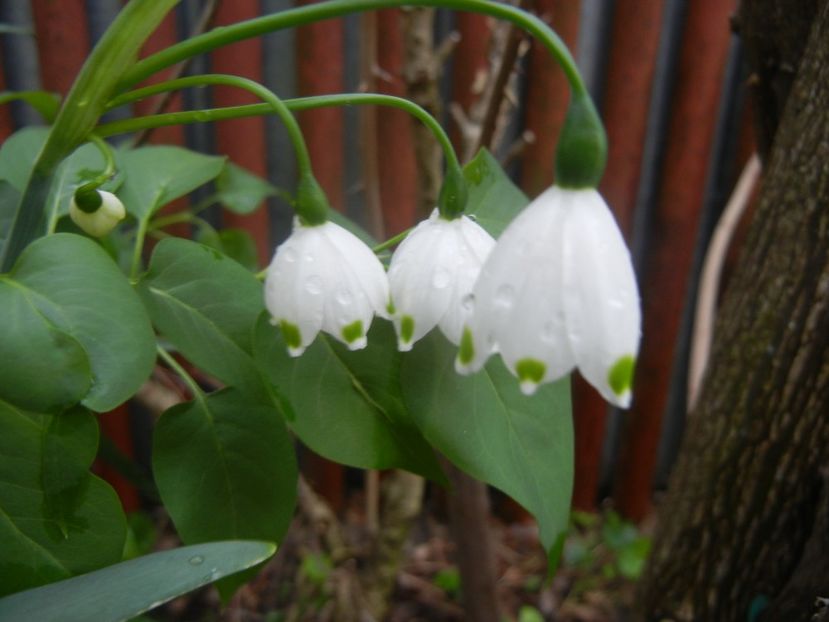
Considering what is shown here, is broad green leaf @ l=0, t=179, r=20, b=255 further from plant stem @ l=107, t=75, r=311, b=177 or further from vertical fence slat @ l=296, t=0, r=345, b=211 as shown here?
vertical fence slat @ l=296, t=0, r=345, b=211

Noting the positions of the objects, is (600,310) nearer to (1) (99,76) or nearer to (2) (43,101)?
(1) (99,76)

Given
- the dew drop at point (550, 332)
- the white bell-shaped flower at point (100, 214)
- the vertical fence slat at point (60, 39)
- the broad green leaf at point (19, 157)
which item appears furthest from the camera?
the vertical fence slat at point (60, 39)

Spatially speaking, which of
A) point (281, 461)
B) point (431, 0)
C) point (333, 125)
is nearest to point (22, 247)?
point (281, 461)

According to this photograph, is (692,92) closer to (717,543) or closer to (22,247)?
(717,543)

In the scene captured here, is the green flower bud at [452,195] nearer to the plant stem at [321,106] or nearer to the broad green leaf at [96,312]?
the plant stem at [321,106]

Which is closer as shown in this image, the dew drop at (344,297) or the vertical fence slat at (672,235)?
the dew drop at (344,297)

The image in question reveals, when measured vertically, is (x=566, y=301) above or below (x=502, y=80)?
below

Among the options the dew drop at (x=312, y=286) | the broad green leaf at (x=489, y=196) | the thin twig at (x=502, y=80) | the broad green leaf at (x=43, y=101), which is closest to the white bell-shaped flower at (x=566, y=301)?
the dew drop at (x=312, y=286)

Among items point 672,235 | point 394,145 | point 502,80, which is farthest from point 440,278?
point 672,235
